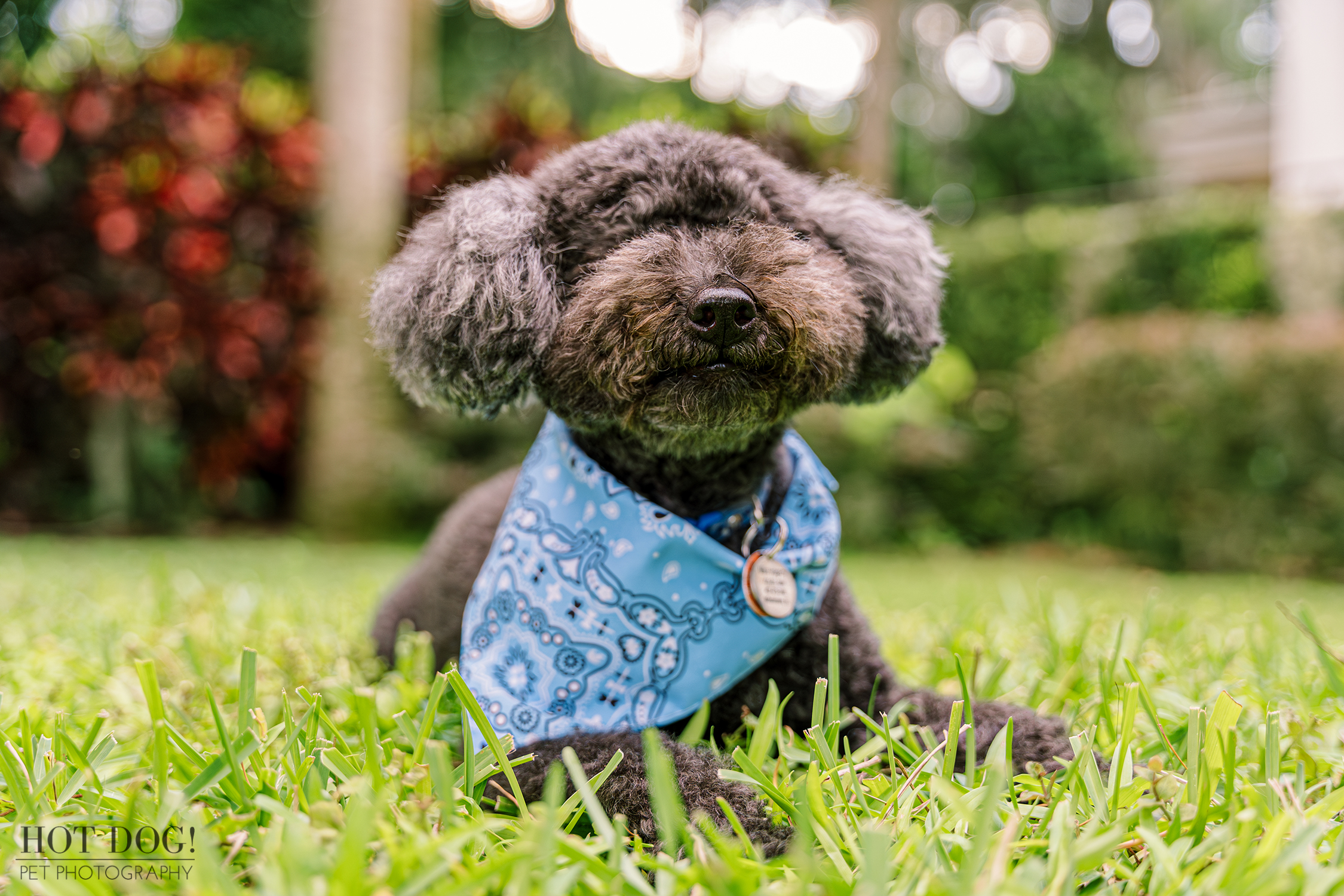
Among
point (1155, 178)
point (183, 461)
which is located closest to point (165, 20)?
point (183, 461)

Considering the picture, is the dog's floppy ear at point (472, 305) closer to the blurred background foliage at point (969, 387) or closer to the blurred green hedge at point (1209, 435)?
the blurred background foliage at point (969, 387)

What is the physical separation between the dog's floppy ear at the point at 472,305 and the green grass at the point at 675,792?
628 millimetres

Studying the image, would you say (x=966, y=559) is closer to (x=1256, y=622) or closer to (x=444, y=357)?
(x=1256, y=622)

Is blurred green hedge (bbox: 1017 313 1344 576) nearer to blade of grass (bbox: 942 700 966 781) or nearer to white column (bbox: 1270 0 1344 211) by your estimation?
white column (bbox: 1270 0 1344 211)

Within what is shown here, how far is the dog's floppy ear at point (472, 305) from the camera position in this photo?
5.90 feet

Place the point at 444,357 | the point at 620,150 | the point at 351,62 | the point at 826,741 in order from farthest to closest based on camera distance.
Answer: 1. the point at 351,62
2. the point at 620,150
3. the point at 444,357
4. the point at 826,741

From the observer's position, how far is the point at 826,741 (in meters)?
1.52

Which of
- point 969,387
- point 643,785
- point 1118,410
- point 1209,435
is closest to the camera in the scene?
point 643,785

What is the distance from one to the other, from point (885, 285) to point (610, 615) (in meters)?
0.92

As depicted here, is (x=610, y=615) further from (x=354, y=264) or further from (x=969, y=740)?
(x=354, y=264)

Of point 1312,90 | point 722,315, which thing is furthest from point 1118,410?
point 1312,90

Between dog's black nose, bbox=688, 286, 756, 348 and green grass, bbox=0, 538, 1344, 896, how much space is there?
646mm

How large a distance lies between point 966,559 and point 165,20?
40.0 ft

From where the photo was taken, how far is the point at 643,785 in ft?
4.66
